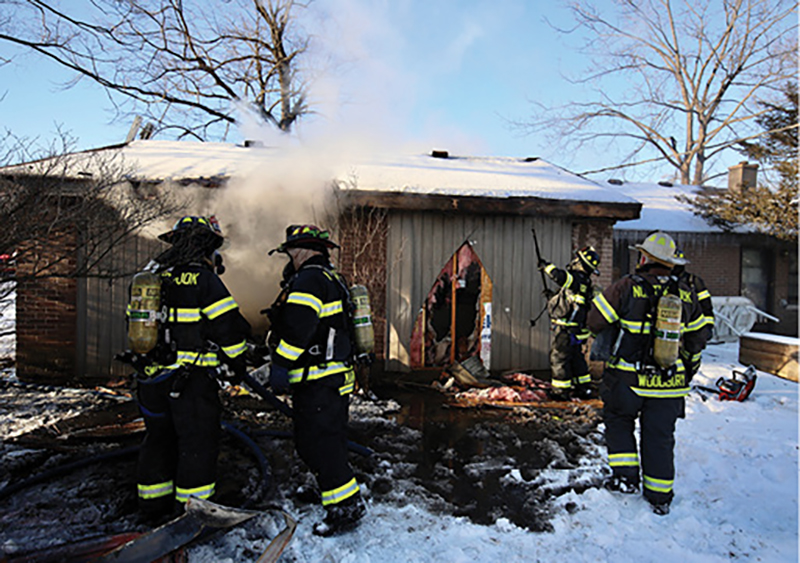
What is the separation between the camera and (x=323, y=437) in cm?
296

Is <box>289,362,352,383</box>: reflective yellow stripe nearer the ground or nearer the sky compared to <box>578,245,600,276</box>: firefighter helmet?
nearer the ground

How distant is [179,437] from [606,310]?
9.88 feet

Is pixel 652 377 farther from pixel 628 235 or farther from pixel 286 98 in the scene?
pixel 286 98

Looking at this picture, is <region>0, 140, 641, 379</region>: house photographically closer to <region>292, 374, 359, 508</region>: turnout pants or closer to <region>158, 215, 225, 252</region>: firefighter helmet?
<region>158, 215, 225, 252</region>: firefighter helmet

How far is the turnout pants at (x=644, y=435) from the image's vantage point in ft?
10.5

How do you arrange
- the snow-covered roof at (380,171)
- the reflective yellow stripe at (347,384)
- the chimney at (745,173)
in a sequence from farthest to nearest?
the chimney at (745,173) < the snow-covered roof at (380,171) < the reflective yellow stripe at (347,384)

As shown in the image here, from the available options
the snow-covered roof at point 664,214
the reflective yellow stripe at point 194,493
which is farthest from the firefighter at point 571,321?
the snow-covered roof at point 664,214

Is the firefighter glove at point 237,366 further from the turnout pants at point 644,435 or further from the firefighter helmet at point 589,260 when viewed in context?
the firefighter helmet at point 589,260

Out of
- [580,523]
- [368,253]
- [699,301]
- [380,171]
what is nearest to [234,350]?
[580,523]

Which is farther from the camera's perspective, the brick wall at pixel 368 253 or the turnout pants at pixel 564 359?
the brick wall at pixel 368 253

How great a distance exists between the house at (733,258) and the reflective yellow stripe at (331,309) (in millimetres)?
10049

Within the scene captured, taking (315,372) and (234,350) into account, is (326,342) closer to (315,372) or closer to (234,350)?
(315,372)

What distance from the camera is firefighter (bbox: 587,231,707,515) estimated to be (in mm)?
3235

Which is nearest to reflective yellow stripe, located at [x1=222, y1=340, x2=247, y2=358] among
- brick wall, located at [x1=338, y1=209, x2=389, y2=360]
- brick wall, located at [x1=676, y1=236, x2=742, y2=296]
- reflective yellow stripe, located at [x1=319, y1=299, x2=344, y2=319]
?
reflective yellow stripe, located at [x1=319, y1=299, x2=344, y2=319]
